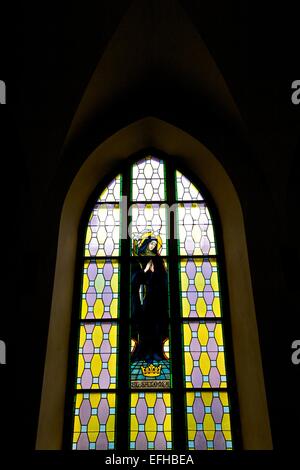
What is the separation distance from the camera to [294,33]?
18.9ft

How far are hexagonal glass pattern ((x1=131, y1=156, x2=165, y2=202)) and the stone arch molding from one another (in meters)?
0.21

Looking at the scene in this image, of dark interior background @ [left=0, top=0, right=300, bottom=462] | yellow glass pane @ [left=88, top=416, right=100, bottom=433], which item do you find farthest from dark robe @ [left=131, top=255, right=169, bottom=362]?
dark interior background @ [left=0, top=0, right=300, bottom=462]

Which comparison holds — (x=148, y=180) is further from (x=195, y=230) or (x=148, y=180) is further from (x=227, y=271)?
(x=227, y=271)

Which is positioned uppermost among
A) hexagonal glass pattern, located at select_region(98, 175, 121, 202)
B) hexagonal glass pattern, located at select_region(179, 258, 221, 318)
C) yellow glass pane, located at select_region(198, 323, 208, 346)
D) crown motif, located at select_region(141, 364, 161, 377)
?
hexagonal glass pattern, located at select_region(98, 175, 121, 202)

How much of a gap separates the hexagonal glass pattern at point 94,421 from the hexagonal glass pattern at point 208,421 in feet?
2.56

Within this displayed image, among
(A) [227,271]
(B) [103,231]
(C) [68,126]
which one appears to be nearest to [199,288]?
(A) [227,271]

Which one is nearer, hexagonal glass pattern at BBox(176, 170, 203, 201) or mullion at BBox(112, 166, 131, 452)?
mullion at BBox(112, 166, 131, 452)

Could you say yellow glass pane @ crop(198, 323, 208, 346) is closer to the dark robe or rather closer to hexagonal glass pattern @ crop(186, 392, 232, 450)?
the dark robe

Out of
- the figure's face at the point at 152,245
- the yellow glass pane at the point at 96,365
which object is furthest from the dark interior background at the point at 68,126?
the figure's face at the point at 152,245

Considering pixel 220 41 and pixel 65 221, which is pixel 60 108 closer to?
pixel 65 221

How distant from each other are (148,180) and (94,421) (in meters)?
3.09

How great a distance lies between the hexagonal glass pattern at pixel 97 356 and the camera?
5621 mm

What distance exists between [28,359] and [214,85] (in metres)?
3.73

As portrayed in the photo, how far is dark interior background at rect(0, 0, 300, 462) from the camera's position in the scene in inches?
209
